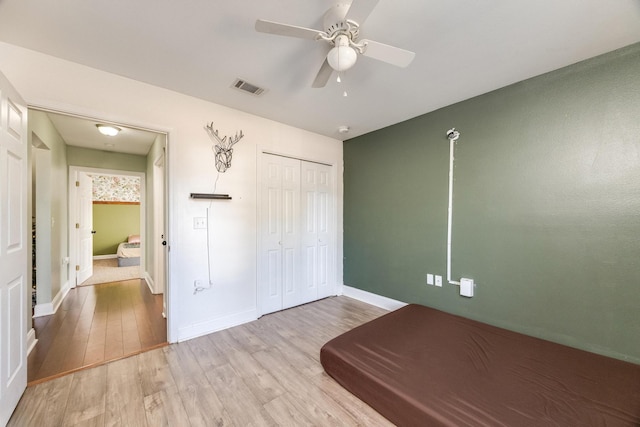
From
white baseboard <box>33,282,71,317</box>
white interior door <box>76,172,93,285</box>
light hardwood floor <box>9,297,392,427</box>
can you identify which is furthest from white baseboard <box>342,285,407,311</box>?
white interior door <box>76,172,93,285</box>

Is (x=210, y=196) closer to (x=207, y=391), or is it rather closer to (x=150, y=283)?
(x=207, y=391)

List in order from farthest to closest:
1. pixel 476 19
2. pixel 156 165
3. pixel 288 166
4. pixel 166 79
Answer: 1. pixel 156 165
2. pixel 288 166
3. pixel 166 79
4. pixel 476 19

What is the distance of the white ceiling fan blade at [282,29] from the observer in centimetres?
125

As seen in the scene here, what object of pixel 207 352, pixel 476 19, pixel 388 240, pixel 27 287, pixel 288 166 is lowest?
pixel 207 352

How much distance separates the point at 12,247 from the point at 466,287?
3688 millimetres

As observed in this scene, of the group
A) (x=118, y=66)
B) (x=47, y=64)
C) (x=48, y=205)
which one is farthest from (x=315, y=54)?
(x=48, y=205)

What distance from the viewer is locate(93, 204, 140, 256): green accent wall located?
22.4 feet

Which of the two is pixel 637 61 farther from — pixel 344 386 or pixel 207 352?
pixel 207 352

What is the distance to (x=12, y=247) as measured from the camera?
156 cm

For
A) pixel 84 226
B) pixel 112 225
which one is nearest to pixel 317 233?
pixel 84 226

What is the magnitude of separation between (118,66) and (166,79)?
0.34 metres

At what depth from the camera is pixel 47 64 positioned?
186 centimetres

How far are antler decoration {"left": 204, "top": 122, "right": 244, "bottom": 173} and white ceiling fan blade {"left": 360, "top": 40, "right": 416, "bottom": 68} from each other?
72.0 inches

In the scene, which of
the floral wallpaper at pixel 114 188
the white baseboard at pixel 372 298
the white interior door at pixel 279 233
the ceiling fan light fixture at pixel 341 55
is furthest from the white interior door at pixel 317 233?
the floral wallpaper at pixel 114 188
